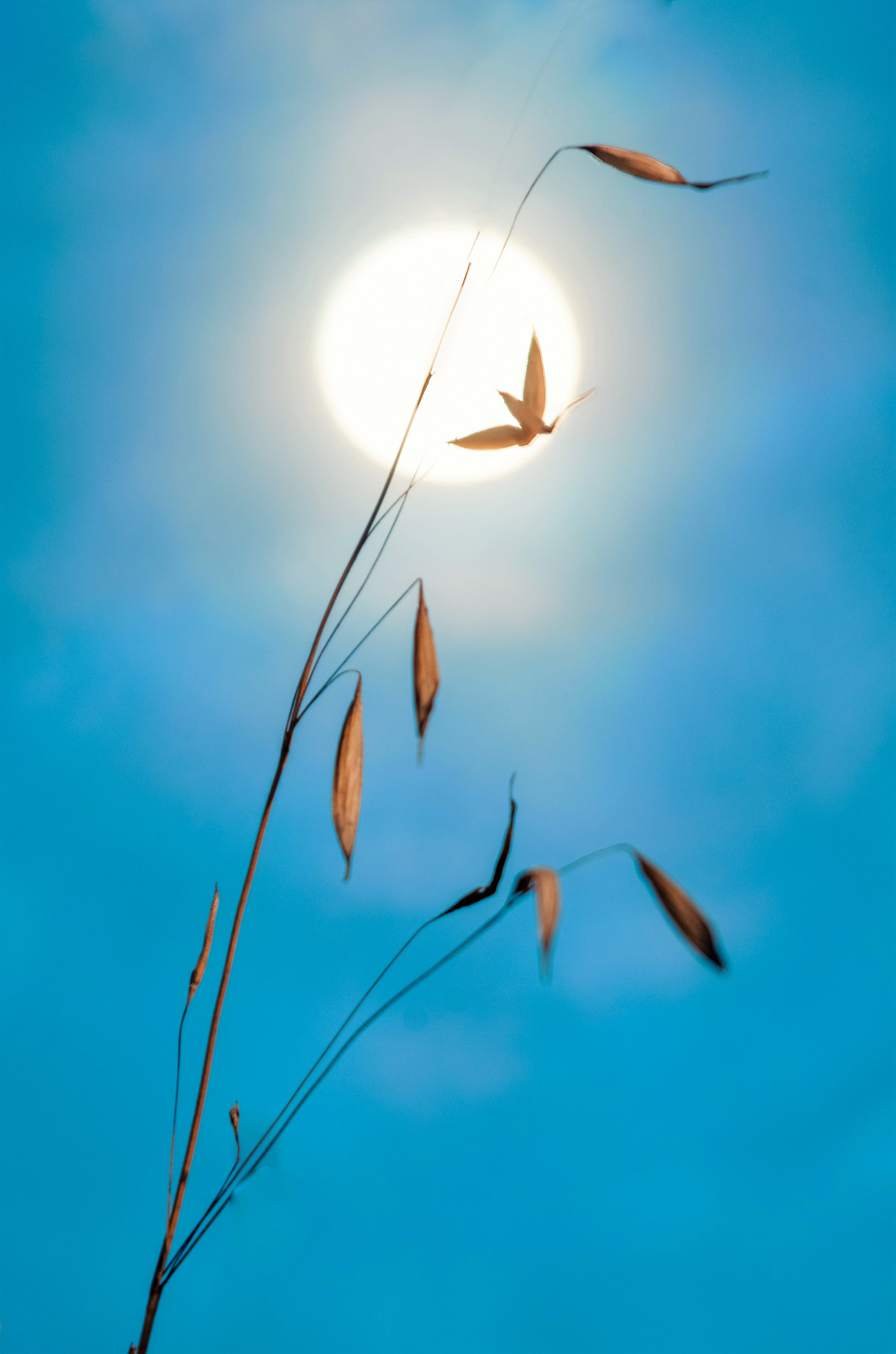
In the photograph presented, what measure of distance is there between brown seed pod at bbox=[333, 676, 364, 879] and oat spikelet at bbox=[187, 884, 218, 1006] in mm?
121

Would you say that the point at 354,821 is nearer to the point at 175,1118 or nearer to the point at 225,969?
the point at 225,969

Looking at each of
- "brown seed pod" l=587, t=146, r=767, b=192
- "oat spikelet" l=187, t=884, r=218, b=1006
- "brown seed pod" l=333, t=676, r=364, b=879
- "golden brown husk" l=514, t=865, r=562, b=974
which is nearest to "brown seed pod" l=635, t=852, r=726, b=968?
"golden brown husk" l=514, t=865, r=562, b=974

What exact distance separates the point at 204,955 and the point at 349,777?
Result: 17cm

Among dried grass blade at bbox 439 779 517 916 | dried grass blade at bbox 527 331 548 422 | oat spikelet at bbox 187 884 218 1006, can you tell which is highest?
dried grass blade at bbox 527 331 548 422

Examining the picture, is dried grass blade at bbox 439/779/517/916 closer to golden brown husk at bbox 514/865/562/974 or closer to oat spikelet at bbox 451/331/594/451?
golden brown husk at bbox 514/865/562/974

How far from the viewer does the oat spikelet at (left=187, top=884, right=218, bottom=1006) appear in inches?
20.8

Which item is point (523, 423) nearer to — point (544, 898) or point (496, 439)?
point (496, 439)

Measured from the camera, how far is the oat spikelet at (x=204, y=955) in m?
0.53

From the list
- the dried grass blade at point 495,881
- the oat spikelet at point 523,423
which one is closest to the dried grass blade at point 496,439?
the oat spikelet at point 523,423

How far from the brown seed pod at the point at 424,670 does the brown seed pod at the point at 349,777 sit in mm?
44

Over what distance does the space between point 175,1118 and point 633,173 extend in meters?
0.78

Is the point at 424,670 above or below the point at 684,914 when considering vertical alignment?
A: above

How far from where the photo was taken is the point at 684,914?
1.40ft

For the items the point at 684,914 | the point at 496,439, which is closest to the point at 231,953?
the point at 684,914
